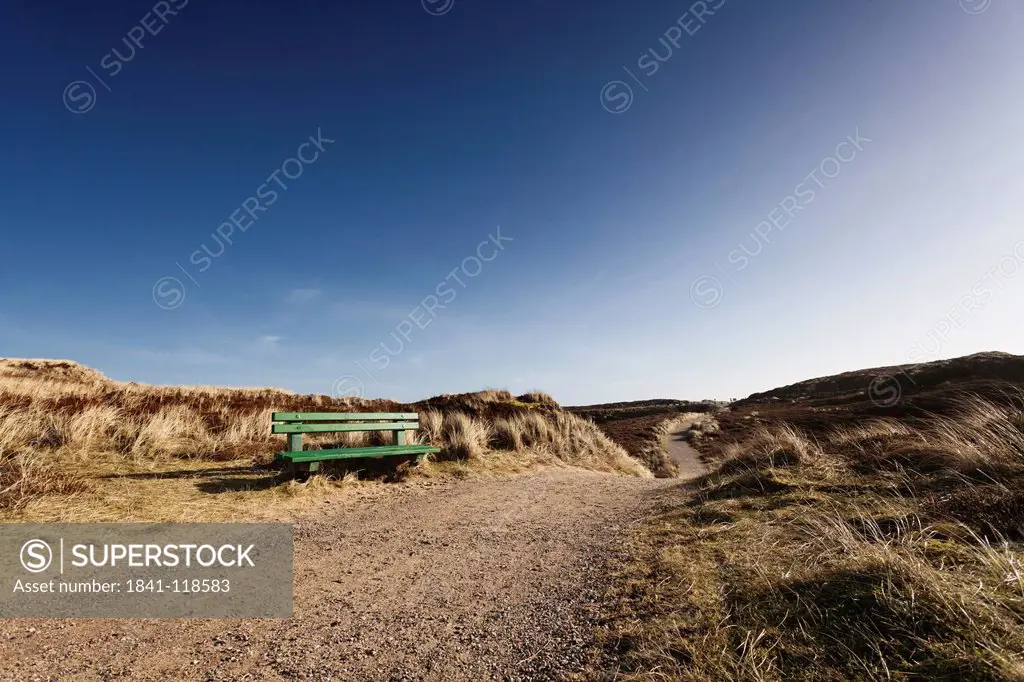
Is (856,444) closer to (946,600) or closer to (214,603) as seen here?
(946,600)

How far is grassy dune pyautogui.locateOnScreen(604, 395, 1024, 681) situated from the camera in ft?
7.19

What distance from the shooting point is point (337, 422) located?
8.81 m

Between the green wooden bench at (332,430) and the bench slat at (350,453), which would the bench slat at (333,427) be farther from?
the bench slat at (350,453)

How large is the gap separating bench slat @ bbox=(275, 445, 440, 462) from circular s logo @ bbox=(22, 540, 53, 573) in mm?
2899

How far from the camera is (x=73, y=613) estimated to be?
330cm

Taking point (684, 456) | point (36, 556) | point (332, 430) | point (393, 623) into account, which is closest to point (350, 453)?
point (332, 430)

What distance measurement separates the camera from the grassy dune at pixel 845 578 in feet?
7.19

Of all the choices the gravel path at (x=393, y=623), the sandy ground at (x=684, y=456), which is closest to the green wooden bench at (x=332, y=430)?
the gravel path at (x=393, y=623)

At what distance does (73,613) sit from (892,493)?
24.5ft

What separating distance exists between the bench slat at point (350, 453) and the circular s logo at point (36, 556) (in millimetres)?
2899

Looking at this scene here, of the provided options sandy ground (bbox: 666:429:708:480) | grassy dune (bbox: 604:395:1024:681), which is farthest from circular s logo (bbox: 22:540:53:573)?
sandy ground (bbox: 666:429:708:480)

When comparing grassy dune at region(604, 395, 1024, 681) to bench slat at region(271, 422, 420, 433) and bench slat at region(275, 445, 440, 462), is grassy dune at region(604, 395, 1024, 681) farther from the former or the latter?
bench slat at region(271, 422, 420, 433)

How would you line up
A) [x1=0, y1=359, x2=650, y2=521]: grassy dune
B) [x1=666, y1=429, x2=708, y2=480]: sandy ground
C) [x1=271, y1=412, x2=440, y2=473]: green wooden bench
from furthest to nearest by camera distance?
1. [x1=666, y1=429, x2=708, y2=480]: sandy ground
2. [x1=271, y1=412, x2=440, y2=473]: green wooden bench
3. [x1=0, y1=359, x2=650, y2=521]: grassy dune

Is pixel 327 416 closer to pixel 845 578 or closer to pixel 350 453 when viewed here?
pixel 350 453
